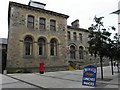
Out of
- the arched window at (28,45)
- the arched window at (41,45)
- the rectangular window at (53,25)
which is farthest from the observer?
the rectangular window at (53,25)

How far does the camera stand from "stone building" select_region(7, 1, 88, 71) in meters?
23.4

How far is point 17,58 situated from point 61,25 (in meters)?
9.62

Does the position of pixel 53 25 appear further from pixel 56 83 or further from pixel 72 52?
pixel 56 83

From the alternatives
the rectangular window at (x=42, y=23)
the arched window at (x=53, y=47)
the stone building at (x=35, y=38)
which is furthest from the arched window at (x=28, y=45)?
the arched window at (x=53, y=47)

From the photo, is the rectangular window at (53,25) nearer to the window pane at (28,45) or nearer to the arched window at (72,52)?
the window pane at (28,45)

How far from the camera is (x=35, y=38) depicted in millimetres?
25062

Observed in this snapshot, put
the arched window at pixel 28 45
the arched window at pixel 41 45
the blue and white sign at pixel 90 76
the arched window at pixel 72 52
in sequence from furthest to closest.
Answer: the arched window at pixel 72 52 < the arched window at pixel 41 45 < the arched window at pixel 28 45 < the blue and white sign at pixel 90 76

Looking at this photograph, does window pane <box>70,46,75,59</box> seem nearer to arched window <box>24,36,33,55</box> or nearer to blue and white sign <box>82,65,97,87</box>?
arched window <box>24,36,33,55</box>

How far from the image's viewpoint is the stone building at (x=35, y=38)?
920 inches

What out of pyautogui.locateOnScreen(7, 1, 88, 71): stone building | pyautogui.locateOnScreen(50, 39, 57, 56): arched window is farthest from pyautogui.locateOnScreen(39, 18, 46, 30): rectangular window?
pyautogui.locateOnScreen(50, 39, 57, 56): arched window

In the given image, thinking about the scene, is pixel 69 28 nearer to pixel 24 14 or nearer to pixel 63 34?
pixel 63 34

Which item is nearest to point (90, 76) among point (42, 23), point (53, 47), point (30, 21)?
point (30, 21)

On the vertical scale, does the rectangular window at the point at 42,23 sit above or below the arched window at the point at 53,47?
above

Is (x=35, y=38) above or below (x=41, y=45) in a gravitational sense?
above
